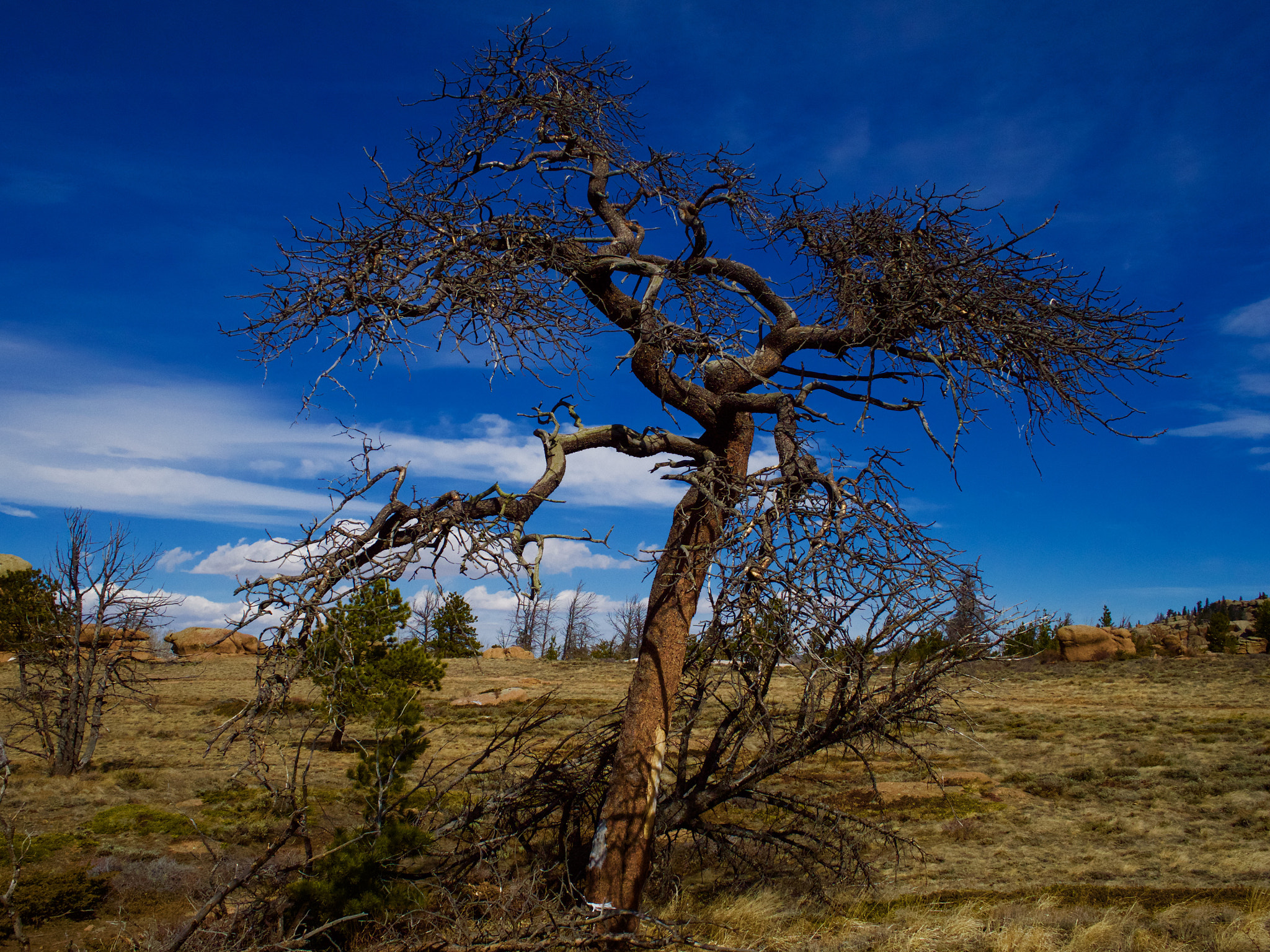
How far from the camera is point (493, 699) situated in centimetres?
2877

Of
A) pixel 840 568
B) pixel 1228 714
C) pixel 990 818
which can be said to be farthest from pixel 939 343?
pixel 1228 714

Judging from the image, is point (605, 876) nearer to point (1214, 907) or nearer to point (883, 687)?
point (883, 687)

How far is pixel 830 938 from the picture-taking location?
632cm

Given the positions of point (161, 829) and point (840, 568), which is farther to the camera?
point (161, 829)

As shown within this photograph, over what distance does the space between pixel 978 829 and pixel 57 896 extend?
11848 mm

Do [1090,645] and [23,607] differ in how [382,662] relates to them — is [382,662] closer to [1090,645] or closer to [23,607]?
[23,607]

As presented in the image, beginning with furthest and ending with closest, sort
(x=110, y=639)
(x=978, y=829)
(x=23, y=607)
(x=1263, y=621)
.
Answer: (x=1263, y=621)
(x=23, y=607)
(x=110, y=639)
(x=978, y=829)

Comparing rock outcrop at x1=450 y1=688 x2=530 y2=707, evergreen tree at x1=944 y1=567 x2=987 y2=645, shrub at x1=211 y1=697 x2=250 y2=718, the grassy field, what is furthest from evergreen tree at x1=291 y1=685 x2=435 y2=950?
shrub at x1=211 y1=697 x2=250 y2=718

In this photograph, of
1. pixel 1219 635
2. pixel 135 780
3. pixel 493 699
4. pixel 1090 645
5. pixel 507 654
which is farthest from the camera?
pixel 507 654

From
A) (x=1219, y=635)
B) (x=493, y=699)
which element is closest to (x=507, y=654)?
(x=493, y=699)

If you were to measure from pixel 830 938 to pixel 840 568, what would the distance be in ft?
11.9

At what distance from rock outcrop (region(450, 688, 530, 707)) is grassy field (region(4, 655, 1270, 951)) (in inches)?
73.4

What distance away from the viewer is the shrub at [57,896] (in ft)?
Answer: 28.1

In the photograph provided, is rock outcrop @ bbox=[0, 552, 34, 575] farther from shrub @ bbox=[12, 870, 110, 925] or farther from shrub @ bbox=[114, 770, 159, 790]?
shrub @ bbox=[12, 870, 110, 925]
